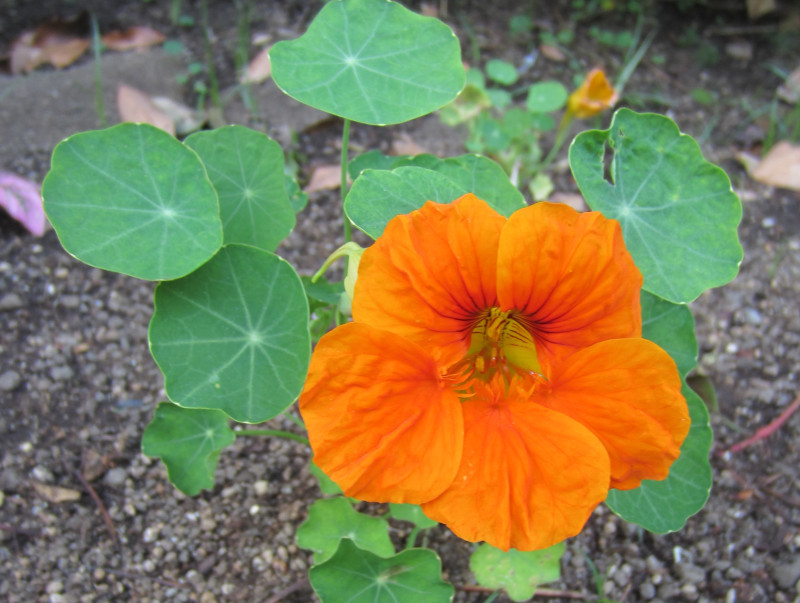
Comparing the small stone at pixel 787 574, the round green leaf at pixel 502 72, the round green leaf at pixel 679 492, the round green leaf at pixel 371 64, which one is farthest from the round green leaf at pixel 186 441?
the round green leaf at pixel 502 72

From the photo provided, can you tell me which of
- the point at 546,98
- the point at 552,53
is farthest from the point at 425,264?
the point at 552,53

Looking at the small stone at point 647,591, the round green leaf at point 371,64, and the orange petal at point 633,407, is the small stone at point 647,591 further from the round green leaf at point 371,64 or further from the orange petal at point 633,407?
the round green leaf at point 371,64

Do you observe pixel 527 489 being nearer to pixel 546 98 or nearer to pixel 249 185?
pixel 249 185

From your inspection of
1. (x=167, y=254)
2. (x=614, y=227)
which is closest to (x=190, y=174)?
(x=167, y=254)

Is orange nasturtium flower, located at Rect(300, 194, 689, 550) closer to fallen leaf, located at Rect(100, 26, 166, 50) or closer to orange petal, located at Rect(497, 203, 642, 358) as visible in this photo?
orange petal, located at Rect(497, 203, 642, 358)

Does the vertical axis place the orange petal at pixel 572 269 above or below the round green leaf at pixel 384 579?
above
